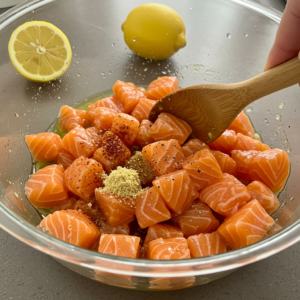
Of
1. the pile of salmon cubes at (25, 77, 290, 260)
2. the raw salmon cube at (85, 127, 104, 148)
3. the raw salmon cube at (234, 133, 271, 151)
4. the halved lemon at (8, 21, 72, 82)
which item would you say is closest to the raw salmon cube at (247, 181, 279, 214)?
the pile of salmon cubes at (25, 77, 290, 260)

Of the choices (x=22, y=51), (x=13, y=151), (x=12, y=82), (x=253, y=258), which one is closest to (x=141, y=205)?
(x=253, y=258)

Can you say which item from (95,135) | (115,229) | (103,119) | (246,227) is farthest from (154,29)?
(246,227)

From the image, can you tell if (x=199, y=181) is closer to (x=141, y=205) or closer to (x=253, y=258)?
(x=141, y=205)

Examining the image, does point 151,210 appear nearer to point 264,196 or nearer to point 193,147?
point 193,147

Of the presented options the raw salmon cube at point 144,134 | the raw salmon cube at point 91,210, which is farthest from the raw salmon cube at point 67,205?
the raw salmon cube at point 144,134

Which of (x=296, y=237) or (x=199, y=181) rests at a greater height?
(x=296, y=237)

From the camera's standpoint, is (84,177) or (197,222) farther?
(84,177)
